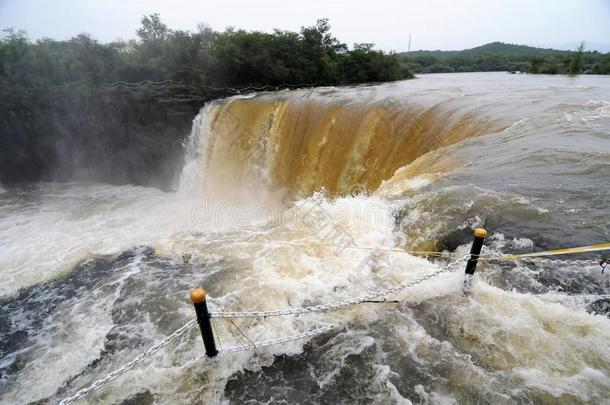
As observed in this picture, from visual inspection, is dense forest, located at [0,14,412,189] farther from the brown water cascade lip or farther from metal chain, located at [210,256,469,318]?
metal chain, located at [210,256,469,318]

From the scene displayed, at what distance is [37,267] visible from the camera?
8.07 metres

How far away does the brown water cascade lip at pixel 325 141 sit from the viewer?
870 cm

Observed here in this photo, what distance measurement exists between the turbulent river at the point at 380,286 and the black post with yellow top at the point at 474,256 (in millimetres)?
168

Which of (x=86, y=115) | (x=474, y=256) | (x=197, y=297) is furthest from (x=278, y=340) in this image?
(x=86, y=115)

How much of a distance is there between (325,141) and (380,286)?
6878 mm

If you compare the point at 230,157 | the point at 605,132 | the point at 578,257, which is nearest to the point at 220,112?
the point at 230,157

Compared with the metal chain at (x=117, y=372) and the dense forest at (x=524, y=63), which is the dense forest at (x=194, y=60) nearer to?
the dense forest at (x=524, y=63)

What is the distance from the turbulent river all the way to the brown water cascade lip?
8 centimetres

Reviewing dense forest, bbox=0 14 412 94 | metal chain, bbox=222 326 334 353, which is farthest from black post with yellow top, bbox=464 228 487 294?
dense forest, bbox=0 14 412 94

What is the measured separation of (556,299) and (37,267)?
31.8 ft

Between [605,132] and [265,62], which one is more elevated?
[265,62]

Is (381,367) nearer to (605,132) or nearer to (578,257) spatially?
(578,257)

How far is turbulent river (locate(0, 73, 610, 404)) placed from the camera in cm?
289

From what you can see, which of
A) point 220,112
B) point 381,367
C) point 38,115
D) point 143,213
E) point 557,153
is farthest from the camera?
point 38,115
